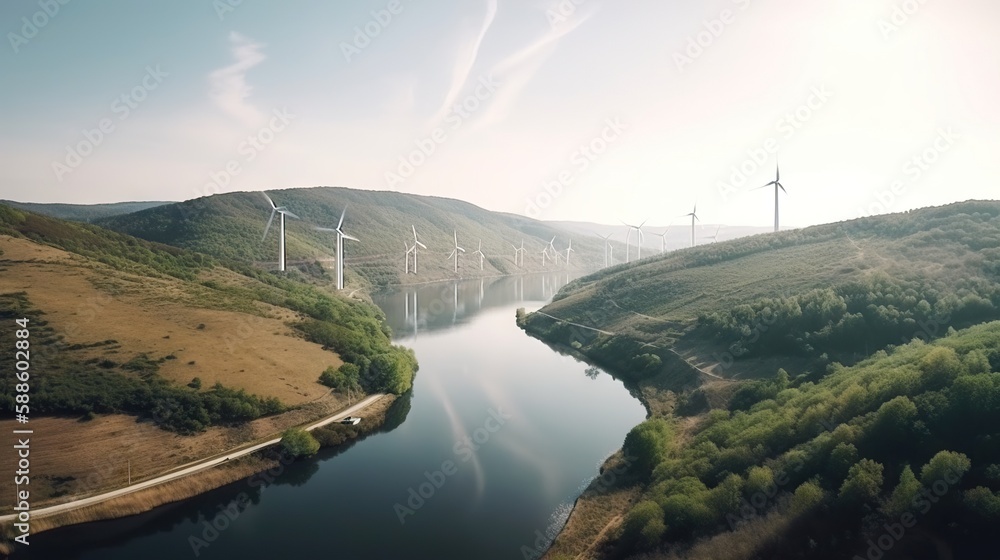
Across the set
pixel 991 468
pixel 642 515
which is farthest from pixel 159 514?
pixel 991 468

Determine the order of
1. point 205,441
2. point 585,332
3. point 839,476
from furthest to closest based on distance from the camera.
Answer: point 585,332 → point 205,441 → point 839,476

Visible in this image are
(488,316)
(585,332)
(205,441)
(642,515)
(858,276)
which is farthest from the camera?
(488,316)

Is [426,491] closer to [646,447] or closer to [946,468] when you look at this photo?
[646,447]

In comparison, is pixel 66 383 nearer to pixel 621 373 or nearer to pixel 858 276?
pixel 621 373

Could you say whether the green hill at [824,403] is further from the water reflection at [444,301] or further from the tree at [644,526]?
the water reflection at [444,301]

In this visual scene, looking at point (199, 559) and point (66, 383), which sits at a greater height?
point (66, 383)

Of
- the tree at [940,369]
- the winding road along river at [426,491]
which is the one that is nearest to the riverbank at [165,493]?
the winding road along river at [426,491]

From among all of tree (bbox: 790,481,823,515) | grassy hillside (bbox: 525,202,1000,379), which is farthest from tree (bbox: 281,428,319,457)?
grassy hillside (bbox: 525,202,1000,379)
